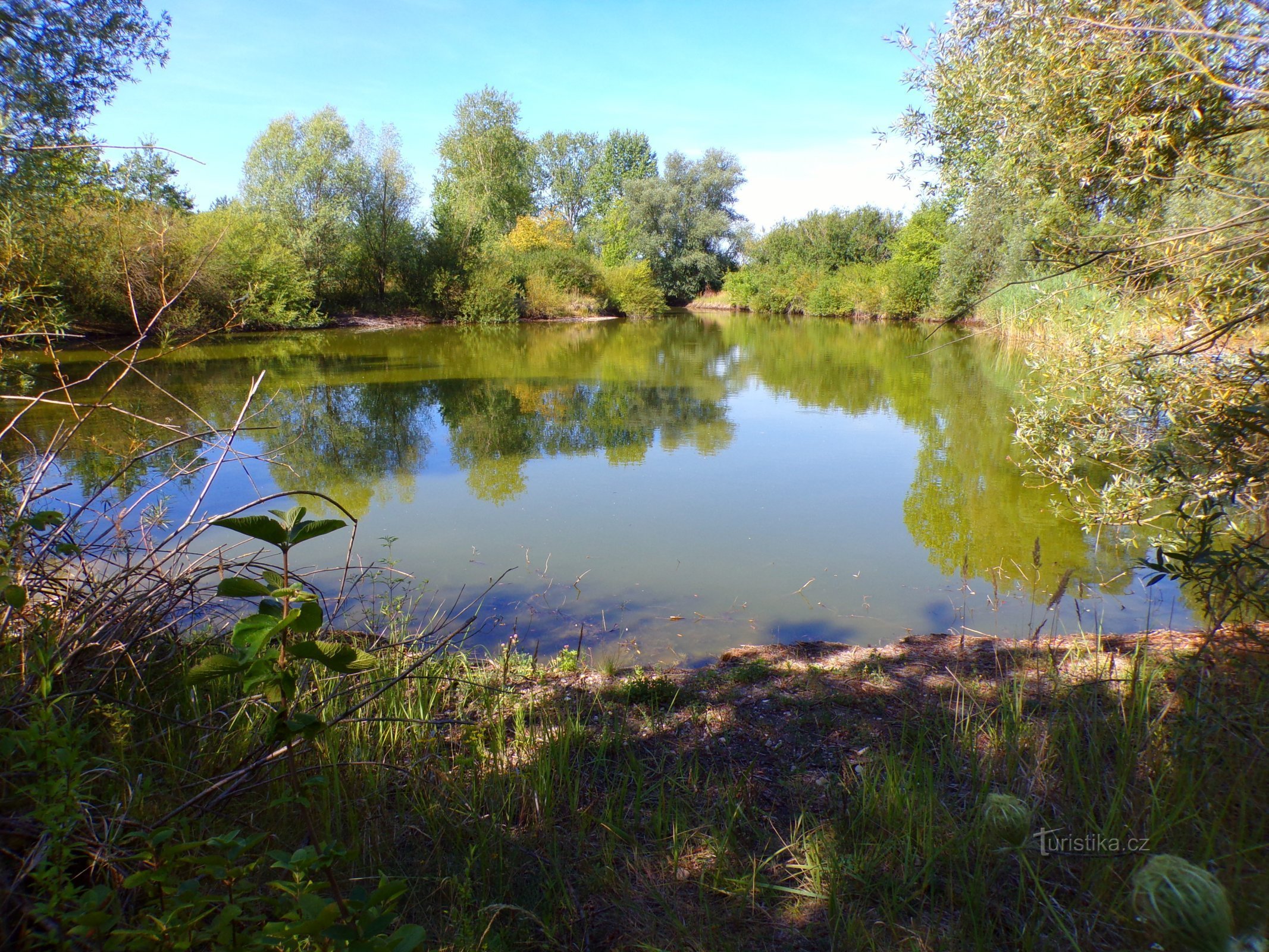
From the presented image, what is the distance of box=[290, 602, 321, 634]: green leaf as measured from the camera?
140 cm

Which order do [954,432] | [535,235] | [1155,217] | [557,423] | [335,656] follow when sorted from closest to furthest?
[335,656], [1155,217], [954,432], [557,423], [535,235]

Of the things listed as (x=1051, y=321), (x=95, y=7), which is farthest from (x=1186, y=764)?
(x=95, y=7)

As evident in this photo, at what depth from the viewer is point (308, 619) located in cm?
141

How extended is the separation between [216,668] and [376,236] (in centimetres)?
3338

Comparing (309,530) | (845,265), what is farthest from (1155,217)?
(845,265)

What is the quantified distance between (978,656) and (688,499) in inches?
147

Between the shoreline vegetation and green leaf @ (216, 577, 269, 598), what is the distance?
11mm

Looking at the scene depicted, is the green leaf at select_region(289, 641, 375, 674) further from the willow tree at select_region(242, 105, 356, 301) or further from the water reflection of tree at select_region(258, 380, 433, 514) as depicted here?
the willow tree at select_region(242, 105, 356, 301)

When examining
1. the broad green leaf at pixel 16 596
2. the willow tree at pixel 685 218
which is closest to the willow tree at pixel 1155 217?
the broad green leaf at pixel 16 596

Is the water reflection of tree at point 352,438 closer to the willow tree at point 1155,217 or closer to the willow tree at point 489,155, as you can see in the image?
the willow tree at point 1155,217

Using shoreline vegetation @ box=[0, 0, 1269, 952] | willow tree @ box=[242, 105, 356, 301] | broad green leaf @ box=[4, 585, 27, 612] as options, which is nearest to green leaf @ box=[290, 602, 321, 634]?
shoreline vegetation @ box=[0, 0, 1269, 952]

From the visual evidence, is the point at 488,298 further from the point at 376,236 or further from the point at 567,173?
the point at 567,173

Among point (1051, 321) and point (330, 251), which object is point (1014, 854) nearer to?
point (1051, 321)

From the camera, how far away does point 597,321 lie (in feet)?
119
